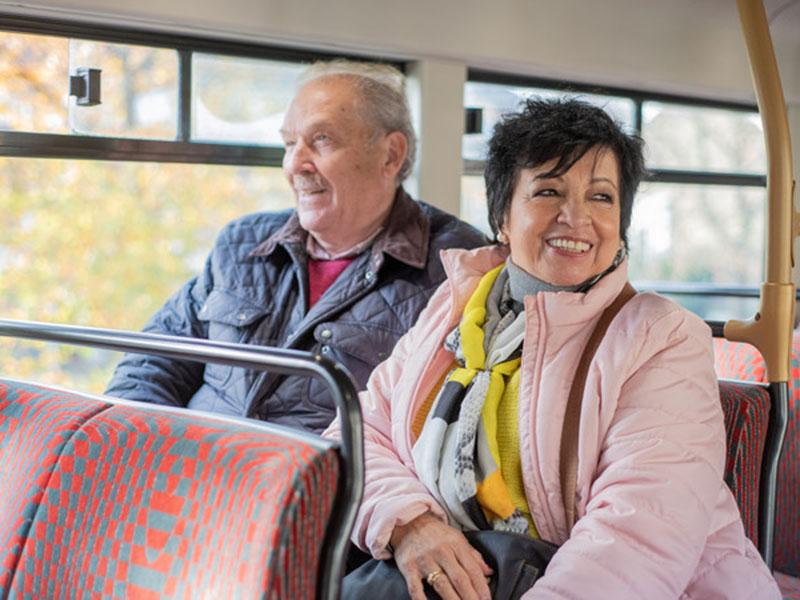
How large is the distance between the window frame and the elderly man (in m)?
0.80

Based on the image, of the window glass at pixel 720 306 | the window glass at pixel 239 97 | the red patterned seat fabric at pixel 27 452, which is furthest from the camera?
the window glass at pixel 720 306

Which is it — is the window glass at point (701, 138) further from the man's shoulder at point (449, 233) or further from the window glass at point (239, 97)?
the man's shoulder at point (449, 233)

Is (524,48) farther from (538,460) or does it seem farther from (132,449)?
(132,449)

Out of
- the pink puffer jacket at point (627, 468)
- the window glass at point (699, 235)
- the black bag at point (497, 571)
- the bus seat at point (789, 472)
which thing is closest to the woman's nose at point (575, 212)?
the pink puffer jacket at point (627, 468)

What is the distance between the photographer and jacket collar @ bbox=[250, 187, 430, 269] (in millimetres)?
2654

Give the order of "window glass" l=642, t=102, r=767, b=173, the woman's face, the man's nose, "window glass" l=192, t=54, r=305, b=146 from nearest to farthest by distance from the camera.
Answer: the woman's face
the man's nose
"window glass" l=192, t=54, r=305, b=146
"window glass" l=642, t=102, r=767, b=173

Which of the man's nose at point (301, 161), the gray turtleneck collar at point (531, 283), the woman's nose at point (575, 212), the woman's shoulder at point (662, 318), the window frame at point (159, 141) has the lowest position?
the woman's shoulder at point (662, 318)

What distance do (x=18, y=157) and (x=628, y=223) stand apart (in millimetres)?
2051

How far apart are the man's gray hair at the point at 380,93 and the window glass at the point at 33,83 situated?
0.93m

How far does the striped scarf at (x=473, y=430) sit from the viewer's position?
1873 mm

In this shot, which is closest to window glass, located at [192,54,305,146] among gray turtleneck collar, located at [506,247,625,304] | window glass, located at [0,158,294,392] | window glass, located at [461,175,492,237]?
window glass, located at [0,158,294,392]

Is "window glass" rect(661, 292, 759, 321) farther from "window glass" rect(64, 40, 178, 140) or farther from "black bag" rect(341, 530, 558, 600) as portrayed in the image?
"black bag" rect(341, 530, 558, 600)

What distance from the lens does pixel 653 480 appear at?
1.75m

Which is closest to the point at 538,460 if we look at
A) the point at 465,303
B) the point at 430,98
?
the point at 465,303
